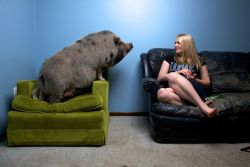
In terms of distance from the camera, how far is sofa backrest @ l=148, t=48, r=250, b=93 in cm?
283

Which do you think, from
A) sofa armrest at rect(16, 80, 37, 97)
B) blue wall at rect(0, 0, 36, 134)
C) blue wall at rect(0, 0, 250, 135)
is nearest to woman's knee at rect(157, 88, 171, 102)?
blue wall at rect(0, 0, 250, 135)

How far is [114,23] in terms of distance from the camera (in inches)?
127

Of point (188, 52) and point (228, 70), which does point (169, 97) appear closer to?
point (188, 52)

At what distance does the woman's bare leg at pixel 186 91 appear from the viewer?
→ 7.18 feet

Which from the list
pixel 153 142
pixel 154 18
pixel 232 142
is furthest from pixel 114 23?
pixel 232 142

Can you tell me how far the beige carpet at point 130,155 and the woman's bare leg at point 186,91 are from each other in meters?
0.35

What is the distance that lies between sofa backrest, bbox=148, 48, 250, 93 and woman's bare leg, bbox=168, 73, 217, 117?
0.57 metres

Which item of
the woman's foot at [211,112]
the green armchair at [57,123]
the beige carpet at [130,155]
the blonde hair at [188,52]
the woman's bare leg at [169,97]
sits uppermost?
the blonde hair at [188,52]

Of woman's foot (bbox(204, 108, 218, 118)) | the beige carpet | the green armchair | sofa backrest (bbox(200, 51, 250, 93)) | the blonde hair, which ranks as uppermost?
the blonde hair

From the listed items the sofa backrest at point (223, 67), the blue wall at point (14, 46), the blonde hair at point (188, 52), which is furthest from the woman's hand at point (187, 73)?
the blue wall at point (14, 46)

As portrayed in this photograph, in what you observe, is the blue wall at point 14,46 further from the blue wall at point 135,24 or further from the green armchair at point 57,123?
the green armchair at point 57,123

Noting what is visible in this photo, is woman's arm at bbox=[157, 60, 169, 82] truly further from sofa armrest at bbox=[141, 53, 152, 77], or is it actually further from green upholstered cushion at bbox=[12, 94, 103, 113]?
green upholstered cushion at bbox=[12, 94, 103, 113]

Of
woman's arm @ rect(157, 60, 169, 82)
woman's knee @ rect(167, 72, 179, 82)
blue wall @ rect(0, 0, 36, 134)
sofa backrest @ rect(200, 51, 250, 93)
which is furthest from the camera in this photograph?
sofa backrest @ rect(200, 51, 250, 93)

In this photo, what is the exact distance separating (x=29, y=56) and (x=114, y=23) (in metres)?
1.12
